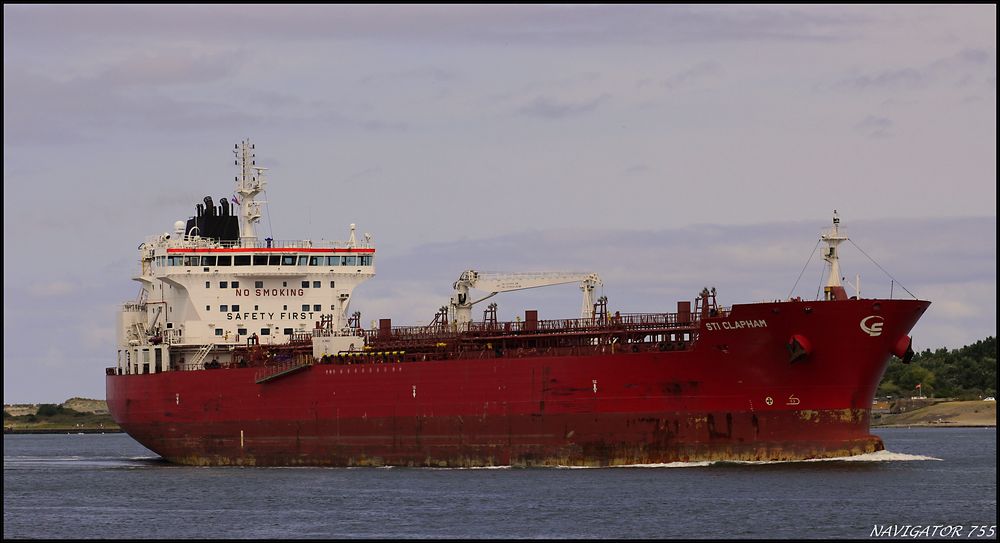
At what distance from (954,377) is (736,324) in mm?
73306

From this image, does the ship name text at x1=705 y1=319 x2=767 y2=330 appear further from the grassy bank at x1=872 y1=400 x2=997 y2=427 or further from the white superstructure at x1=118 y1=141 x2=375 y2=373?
the grassy bank at x1=872 y1=400 x2=997 y2=427

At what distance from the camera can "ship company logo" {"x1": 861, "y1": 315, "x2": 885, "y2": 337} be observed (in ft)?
140

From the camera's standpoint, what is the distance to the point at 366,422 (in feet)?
163

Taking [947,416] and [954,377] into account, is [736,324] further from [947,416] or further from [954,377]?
[954,377]

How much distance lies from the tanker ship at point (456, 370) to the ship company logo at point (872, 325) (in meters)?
0.04

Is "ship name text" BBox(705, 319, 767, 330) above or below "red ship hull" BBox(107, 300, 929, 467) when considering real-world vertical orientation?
above

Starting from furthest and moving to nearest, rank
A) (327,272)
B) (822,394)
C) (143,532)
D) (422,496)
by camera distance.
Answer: (327,272), (822,394), (422,496), (143,532)

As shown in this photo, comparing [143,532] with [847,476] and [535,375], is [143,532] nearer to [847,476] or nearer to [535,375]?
[535,375]

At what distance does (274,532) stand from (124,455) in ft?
127

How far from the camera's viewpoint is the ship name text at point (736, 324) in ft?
141

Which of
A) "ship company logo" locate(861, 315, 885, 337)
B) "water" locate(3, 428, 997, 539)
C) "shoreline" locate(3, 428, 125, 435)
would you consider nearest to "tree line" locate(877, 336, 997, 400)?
"shoreline" locate(3, 428, 125, 435)

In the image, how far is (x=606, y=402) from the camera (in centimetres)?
4538

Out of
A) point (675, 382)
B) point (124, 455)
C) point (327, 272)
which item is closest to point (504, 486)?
point (675, 382)

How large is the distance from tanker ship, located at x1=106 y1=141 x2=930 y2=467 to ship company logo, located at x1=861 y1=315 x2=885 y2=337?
0.14 ft
